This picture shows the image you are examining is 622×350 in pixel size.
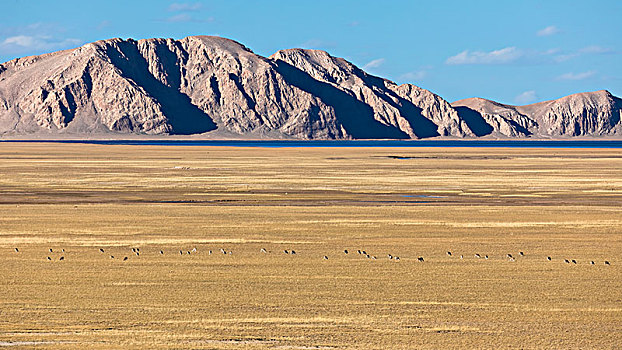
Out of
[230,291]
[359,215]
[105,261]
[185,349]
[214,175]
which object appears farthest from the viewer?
[214,175]

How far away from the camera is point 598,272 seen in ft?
62.1

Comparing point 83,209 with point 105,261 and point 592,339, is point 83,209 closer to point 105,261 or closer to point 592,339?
point 105,261

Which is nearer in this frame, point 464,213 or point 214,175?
point 464,213

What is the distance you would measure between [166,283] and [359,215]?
1457cm

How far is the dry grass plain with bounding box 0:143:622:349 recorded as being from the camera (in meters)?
13.3

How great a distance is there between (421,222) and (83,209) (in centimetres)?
1267

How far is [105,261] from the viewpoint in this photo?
66.5 feet

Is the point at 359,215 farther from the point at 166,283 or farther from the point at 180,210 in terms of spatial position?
the point at 166,283

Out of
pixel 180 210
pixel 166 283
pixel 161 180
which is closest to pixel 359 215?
pixel 180 210

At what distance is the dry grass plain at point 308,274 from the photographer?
43.8 ft

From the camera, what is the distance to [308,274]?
1858 cm

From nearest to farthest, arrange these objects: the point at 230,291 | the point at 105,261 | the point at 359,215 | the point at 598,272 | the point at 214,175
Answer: the point at 230,291 < the point at 598,272 < the point at 105,261 < the point at 359,215 < the point at 214,175

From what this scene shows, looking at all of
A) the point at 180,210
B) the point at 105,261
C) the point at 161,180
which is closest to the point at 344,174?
the point at 161,180

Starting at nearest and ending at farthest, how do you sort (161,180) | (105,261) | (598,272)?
(598,272) < (105,261) < (161,180)
